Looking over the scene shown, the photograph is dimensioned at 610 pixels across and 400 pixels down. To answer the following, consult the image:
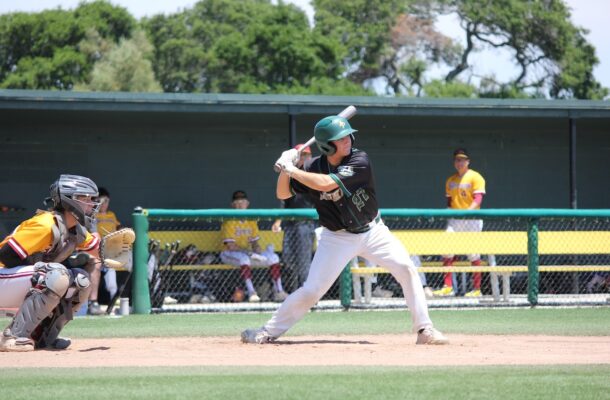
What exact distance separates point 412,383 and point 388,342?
248 centimetres

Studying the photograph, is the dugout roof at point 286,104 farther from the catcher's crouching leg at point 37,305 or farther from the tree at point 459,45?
the tree at point 459,45

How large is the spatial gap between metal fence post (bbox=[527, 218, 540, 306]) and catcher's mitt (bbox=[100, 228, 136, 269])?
581 centimetres

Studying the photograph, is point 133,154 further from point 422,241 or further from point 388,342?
point 388,342

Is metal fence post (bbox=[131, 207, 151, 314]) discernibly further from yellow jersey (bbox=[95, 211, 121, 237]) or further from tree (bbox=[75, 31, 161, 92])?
tree (bbox=[75, 31, 161, 92])

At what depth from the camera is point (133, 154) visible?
1559cm

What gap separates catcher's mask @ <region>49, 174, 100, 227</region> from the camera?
6988mm

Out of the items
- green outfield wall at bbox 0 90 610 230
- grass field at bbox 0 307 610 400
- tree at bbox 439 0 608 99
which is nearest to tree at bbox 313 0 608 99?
tree at bbox 439 0 608 99

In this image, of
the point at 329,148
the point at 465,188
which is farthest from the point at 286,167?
the point at 465,188

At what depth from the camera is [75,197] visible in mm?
7023

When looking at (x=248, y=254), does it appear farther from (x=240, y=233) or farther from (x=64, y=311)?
(x=64, y=311)

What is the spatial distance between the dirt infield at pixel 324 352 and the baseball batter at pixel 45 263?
25 cm

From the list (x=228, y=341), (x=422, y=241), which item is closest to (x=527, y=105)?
(x=422, y=241)

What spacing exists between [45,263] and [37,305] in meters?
0.29

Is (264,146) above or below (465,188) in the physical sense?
above
